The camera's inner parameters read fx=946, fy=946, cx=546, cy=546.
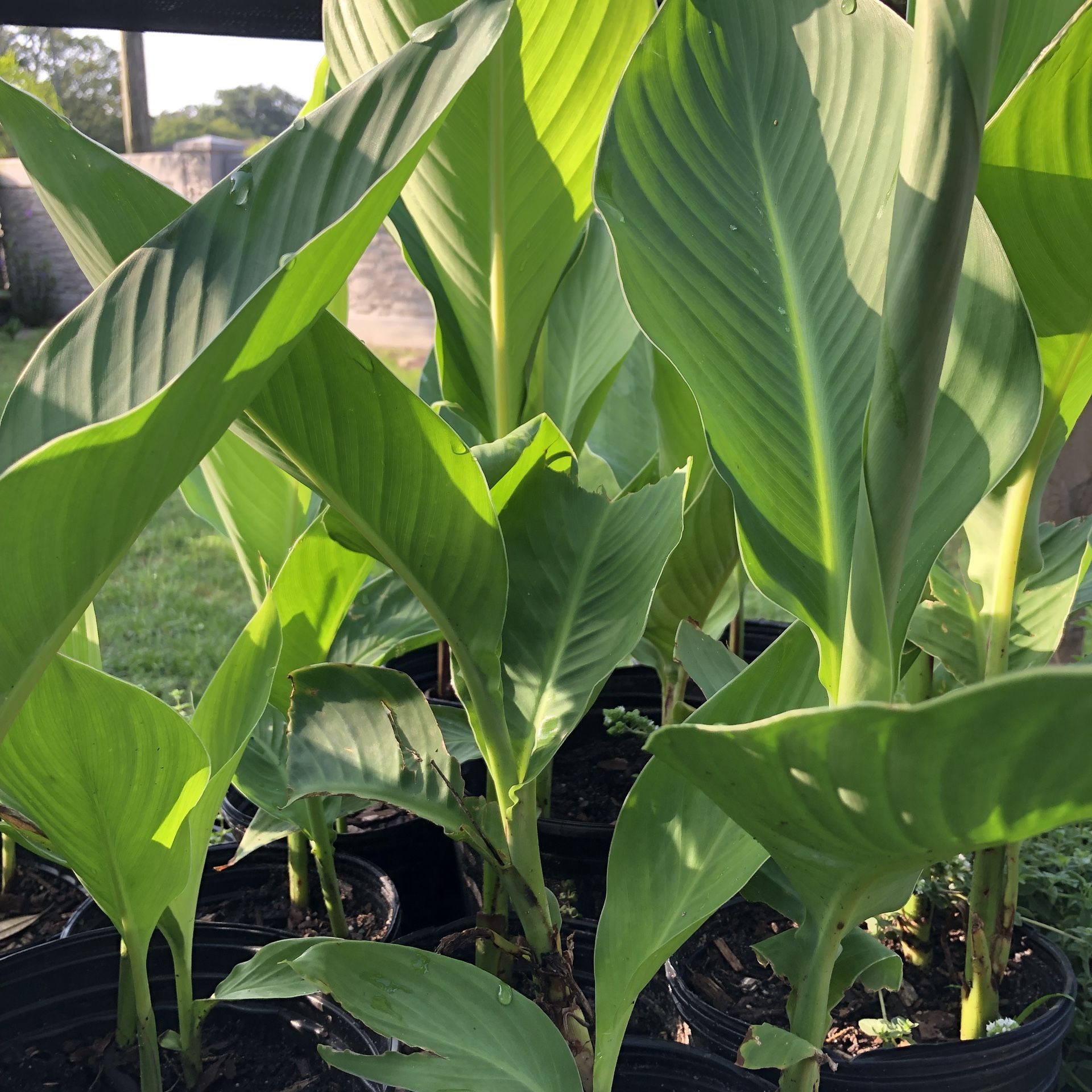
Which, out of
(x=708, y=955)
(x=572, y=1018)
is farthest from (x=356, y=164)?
(x=708, y=955)

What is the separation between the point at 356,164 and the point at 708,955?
746mm

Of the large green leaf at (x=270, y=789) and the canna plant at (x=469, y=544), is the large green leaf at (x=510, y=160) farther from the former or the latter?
the large green leaf at (x=270, y=789)

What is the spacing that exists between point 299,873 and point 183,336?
2.34 ft

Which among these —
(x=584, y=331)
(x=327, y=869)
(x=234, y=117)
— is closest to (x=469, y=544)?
(x=327, y=869)

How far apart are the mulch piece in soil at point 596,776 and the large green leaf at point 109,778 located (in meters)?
0.55

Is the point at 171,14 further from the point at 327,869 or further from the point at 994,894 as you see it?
the point at 994,894

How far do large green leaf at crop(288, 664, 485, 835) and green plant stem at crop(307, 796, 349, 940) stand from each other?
0.26 metres

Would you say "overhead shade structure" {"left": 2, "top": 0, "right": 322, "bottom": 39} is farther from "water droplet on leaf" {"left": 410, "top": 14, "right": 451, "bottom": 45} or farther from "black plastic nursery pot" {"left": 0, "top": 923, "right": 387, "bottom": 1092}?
"black plastic nursery pot" {"left": 0, "top": 923, "right": 387, "bottom": 1092}

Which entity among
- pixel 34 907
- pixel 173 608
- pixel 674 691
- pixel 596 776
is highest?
pixel 674 691

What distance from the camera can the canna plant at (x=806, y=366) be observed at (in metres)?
0.44

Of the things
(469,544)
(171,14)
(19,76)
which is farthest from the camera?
(19,76)

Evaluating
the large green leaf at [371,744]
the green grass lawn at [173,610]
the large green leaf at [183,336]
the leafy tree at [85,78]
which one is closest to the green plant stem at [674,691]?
the large green leaf at [371,744]

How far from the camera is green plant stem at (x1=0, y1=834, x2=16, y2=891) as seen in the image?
107 centimetres

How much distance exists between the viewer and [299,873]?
A: 0.98 metres
